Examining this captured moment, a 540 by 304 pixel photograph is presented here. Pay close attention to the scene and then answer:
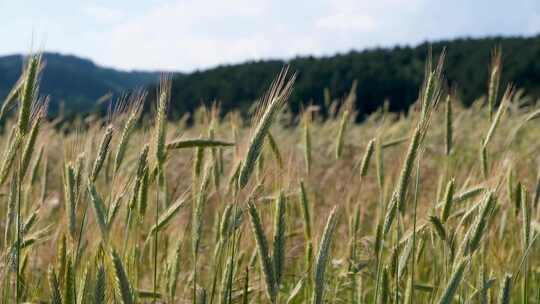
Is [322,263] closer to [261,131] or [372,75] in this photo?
[261,131]

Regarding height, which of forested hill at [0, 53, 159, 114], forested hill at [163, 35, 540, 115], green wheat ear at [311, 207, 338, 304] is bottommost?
green wheat ear at [311, 207, 338, 304]

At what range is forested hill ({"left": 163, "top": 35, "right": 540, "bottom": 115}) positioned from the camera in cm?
2822

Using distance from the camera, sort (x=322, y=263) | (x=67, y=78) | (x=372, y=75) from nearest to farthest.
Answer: (x=322, y=263) < (x=372, y=75) < (x=67, y=78)

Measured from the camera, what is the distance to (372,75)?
31297 millimetres

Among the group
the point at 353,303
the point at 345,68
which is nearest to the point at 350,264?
the point at 353,303

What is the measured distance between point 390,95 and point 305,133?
27.7 meters

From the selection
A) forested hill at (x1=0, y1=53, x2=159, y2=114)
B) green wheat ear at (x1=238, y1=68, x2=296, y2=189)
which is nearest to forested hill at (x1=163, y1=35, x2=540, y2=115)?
green wheat ear at (x1=238, y1=68, x2=296, y2=189)

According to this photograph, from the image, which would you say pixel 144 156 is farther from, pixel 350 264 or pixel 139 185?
pixel 350 264

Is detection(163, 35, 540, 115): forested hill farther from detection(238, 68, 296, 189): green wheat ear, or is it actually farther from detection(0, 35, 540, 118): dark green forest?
detection(238, 68, 296, 189): green wheat ear

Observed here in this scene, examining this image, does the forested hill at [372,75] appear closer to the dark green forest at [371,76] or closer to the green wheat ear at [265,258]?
the dark green forest at [371,76]

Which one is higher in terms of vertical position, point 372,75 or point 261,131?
point 372,75

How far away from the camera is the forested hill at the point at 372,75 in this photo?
28.2 metres

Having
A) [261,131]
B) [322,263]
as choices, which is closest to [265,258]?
[322,263]

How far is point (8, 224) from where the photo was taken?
1593mm
